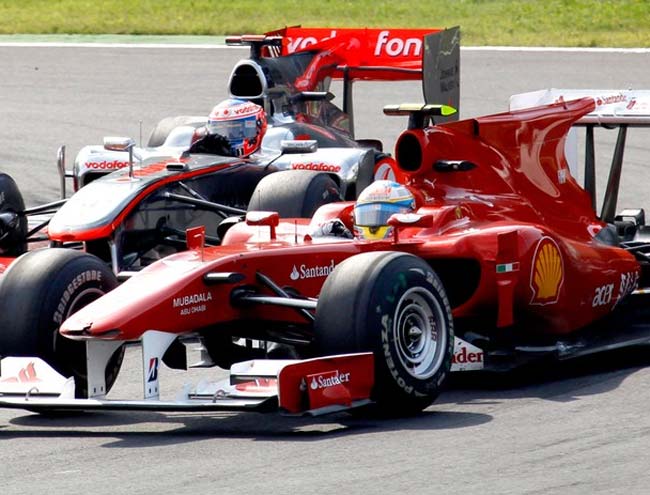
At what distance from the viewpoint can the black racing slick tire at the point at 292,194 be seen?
11102 mm

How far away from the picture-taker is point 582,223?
10203mm

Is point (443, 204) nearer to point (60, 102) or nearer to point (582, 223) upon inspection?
point (582, 223)

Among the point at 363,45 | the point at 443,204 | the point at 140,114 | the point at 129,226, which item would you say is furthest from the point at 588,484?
the point at 140,114

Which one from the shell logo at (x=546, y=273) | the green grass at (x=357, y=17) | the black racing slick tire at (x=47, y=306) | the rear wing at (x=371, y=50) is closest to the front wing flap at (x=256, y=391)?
the black racing slick tire at (x=47, y=306)

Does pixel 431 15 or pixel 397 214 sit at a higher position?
pixel 431 15

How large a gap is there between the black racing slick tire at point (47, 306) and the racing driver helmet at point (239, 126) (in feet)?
15.7

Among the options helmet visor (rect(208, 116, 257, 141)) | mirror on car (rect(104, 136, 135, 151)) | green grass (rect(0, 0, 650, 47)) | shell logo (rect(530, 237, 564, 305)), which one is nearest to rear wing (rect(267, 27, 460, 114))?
helmet visor (rect(208, 116, 257, 141))

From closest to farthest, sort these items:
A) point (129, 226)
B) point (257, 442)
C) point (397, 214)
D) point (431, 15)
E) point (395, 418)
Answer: point (257, 442) → point (395, 418) → point (397, 214) → point (129, 226) → point (431, 15)

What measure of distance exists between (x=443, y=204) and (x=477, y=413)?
1.77m

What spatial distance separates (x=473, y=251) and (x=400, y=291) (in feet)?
3.39

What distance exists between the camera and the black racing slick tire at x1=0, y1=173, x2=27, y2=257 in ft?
41.3

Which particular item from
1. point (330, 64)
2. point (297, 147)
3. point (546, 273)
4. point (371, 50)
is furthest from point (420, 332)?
point (371, 50)

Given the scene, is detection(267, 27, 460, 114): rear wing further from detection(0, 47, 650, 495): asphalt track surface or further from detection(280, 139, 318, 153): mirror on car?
detection(0, 47, 650, 495): asphalt track surface

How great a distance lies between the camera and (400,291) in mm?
7875
